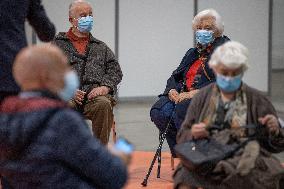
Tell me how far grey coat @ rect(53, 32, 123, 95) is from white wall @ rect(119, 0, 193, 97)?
4.62 metres

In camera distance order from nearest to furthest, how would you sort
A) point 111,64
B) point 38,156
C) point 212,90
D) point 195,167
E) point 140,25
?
point 38,156, point 195,167, point 212,90, point 111,64, point 140,25

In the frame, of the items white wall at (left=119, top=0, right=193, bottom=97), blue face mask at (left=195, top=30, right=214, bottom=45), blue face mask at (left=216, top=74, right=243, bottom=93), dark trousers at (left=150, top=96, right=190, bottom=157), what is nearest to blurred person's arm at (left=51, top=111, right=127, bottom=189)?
blue face mask at (left=216, top=74, right=243, bottom=93)

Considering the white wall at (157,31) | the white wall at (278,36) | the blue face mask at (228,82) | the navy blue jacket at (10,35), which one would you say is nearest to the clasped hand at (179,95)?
the blue face mask at (228,82)

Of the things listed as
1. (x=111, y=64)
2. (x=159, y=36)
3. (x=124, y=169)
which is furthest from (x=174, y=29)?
(x=124, y=169)

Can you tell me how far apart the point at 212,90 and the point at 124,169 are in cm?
101

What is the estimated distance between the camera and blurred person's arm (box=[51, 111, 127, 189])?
2.65m

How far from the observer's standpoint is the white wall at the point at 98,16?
9.82m

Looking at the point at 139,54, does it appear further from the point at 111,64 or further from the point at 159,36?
the point at 111,64

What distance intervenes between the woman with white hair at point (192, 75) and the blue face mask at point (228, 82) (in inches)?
58.7

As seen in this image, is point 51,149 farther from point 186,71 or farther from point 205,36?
point 186,71

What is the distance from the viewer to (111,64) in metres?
5.79

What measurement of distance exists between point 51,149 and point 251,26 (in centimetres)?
858

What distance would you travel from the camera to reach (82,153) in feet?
8.71

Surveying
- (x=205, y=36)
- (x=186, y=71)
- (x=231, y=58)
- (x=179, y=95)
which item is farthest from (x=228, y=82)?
(x=186, y=71)
